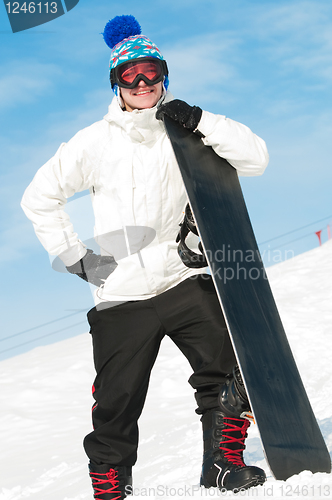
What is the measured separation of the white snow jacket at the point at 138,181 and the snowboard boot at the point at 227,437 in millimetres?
602

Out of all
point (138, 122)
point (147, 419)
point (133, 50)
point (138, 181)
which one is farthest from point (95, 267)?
point (147, 419)

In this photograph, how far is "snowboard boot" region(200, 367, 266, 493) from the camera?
2260 millimetres

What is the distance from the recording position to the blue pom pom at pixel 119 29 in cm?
284

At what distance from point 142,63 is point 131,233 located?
2.86ft

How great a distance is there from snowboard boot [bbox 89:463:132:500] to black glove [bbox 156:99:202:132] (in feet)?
5.47

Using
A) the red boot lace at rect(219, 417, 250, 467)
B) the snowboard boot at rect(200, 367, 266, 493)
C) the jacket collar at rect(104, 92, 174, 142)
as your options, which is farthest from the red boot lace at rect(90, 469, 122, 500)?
the jacket collar at rect(104, 92, 174, 142)

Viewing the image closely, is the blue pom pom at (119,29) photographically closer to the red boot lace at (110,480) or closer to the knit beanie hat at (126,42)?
the knit beanie hat at (126,42)

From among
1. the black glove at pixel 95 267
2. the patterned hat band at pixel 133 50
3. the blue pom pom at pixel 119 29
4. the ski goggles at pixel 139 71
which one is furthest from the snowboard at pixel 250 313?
the blue pom pom at pixel 119 29

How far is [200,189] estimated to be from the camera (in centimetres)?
242

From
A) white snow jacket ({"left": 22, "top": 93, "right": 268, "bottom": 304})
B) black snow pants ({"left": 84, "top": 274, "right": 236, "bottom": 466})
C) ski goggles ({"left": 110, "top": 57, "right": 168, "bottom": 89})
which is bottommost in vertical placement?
black snow pants ({"left": 84, "top": 274, "right": 236, "bottom": 466})

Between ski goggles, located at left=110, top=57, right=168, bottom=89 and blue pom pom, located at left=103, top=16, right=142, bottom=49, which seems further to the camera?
blue pom pom, located at left=103, top=16, right=142, bottom=49
